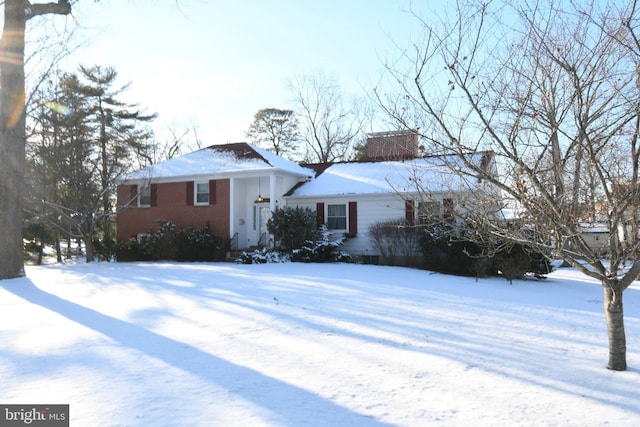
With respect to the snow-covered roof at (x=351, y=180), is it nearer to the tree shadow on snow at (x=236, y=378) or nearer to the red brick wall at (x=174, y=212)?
the red brick wall at (x=174, y=212)

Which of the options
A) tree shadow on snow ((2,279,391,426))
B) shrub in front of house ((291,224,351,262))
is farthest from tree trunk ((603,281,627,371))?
shrub in front of house ((291,224,351,262))

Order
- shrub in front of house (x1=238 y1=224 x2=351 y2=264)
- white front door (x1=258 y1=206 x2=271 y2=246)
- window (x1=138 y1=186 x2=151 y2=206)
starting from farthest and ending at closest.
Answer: window (x1=138 y1=186 x2=151 y2=206) → white front door (x1=258 y1=206 x2=271 y2=246) → shrub in front of house (x1=238 y1=224 x2=351 y2=264)

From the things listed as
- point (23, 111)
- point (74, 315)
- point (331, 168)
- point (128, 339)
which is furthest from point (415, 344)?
point (331, 168)

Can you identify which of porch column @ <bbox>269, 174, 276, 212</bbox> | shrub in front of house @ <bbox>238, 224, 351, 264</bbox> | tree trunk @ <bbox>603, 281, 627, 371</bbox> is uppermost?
porch column @ <bbox>269, 174, 276, 212</bbox>

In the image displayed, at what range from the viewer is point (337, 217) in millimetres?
19359

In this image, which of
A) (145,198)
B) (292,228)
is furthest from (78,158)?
(292,228)

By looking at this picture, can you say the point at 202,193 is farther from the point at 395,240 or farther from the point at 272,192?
the point at 395,240

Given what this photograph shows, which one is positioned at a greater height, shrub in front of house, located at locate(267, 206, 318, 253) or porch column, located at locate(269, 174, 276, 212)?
porch column, located at locate(269, 174, 276, 212)

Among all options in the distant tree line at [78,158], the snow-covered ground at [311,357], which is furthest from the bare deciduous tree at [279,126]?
the snow-covered ground at [311,357]

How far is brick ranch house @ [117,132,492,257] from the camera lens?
1884 cm

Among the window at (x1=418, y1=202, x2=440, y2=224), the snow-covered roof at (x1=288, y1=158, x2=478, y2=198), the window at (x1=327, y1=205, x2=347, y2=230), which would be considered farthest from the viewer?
the window at (x1=327, y1=205, x2=347, y2=230)

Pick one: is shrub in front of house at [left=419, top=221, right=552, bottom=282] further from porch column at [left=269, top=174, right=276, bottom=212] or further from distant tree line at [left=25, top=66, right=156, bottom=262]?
distant tree line at [left=25, top=66, right=156, bottom=262]

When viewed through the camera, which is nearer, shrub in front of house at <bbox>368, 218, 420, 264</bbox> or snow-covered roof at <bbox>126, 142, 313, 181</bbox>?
shrub in front of house at <bbox>368, 218, 420, 264</bbox>

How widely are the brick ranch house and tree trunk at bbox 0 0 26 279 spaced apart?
772 cm
